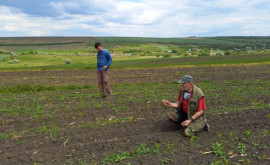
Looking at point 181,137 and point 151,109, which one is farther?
point 151,109

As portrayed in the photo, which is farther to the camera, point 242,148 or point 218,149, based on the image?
point 242,148

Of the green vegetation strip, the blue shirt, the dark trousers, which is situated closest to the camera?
the dark trousers

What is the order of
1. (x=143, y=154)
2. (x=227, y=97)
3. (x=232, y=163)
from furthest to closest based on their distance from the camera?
(x=227, y=97) < (x=143, y=154) < (x=232, y=163)

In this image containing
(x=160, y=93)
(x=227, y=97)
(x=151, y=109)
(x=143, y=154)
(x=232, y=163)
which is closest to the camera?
(x=232, y=163)

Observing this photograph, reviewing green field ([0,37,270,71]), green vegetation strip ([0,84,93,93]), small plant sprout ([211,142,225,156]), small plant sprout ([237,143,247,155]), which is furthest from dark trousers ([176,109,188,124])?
green field ([0,37,270,71])

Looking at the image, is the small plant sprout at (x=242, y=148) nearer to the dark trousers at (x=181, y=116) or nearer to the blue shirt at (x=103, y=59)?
the dark trousers at (x=181, y=116)

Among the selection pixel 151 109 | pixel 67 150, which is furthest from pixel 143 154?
pixel 151 109

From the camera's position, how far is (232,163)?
4.46 metres

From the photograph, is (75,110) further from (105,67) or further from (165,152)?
(165,152)

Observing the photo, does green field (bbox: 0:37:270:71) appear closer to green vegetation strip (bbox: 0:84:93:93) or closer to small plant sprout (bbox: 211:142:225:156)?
green vegetation strip (bbox: 0:84:93:93)

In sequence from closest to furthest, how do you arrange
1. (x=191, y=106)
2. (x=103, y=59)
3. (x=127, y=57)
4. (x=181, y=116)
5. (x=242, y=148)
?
(x=242, y=148) < (x=191, y=106) < (x=181, y=116) < (x=103, y=59) < (x=127, y=57)

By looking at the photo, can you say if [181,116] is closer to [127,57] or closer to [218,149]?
[218,149]

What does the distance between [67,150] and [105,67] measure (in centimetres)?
480

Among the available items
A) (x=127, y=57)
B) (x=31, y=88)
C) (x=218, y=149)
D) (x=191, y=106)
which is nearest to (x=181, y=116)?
(x=191, y=106)
